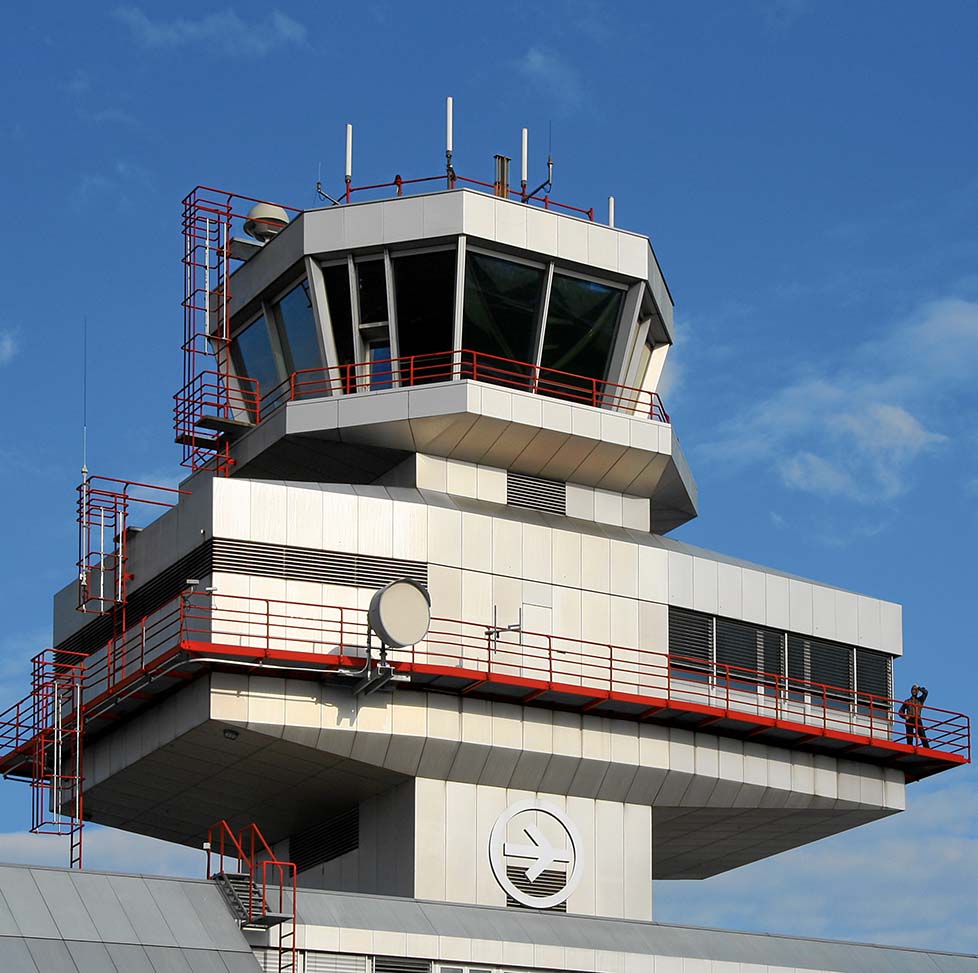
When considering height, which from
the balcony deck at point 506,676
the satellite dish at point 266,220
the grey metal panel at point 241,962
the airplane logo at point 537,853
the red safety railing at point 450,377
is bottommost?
the grey metal panel at point 241,962

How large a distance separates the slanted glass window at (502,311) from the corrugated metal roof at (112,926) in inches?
519

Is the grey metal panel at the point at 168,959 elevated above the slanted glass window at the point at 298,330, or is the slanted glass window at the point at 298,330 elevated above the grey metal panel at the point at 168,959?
the slanted glass window at the point at 298,330

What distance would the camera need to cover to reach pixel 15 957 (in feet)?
99.7

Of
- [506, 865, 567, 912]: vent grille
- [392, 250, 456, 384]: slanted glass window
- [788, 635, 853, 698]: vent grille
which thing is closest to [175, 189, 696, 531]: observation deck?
[392, 250, 456, 384]: slanted glass window

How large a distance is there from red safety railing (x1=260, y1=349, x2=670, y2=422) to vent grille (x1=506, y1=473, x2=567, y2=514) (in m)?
1.83

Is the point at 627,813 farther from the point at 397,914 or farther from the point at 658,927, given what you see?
the point at 397,914

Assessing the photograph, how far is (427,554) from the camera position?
3903cm

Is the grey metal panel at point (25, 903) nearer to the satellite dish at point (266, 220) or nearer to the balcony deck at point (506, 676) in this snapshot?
the balcony deck at point (506, 676)

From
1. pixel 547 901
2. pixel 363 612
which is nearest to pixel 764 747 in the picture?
pixel 547 901

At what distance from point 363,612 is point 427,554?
1.81m

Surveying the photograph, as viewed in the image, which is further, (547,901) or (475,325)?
(475,325)

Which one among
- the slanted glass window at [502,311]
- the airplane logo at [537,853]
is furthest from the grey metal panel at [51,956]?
the slanted glass window at [502,311]

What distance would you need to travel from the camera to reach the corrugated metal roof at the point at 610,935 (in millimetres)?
34594

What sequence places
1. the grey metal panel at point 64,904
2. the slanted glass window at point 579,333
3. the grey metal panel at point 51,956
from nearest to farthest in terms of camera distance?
the grey metal panel at point 51,956, the grey metal panel at point 64,904, the slanted glass window at point 579,333
